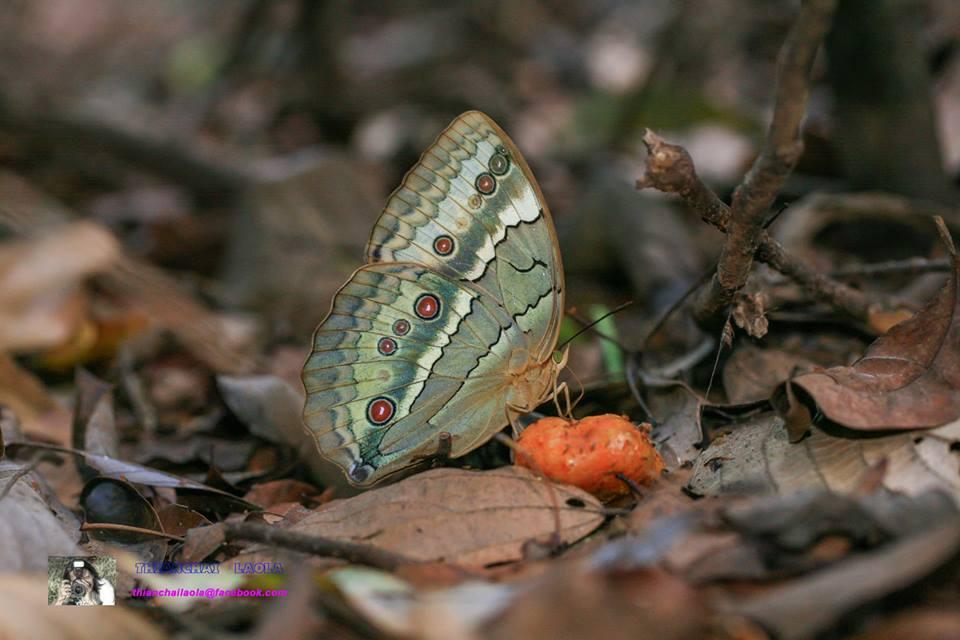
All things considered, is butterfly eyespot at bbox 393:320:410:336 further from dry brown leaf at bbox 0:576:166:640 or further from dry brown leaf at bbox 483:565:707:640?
dry brown leaf at bbox 483:565:707:640

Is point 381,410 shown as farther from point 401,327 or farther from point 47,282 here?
point 47,282

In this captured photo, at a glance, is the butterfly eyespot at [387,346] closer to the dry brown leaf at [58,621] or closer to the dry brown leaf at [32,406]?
the dry brown leaf at [58,621]

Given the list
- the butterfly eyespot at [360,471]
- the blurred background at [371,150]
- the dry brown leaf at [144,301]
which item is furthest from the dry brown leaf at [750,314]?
the dry brown leaf at [144,301]

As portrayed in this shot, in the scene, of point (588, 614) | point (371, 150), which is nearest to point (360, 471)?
point (588, 614)

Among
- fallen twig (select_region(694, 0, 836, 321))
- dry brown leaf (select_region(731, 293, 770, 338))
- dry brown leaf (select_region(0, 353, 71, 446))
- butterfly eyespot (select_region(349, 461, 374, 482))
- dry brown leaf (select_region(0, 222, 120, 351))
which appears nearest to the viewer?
fallen twig (select_region(694, 0, 836, 321))

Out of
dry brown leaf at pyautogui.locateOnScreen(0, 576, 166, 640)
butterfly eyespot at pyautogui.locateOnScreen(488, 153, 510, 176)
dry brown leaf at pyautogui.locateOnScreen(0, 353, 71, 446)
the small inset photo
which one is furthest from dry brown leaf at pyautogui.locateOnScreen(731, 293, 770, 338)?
dry brown leaf at pyautogui.locateOnScreen(0, 353, 71, 446)

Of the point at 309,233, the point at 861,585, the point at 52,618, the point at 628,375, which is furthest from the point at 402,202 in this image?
the point at 309,233

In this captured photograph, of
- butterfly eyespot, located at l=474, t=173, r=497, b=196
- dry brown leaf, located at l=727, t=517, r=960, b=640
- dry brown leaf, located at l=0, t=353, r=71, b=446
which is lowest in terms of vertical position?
dry brown leaf, located at l=0, t=353, r=71, b=446
